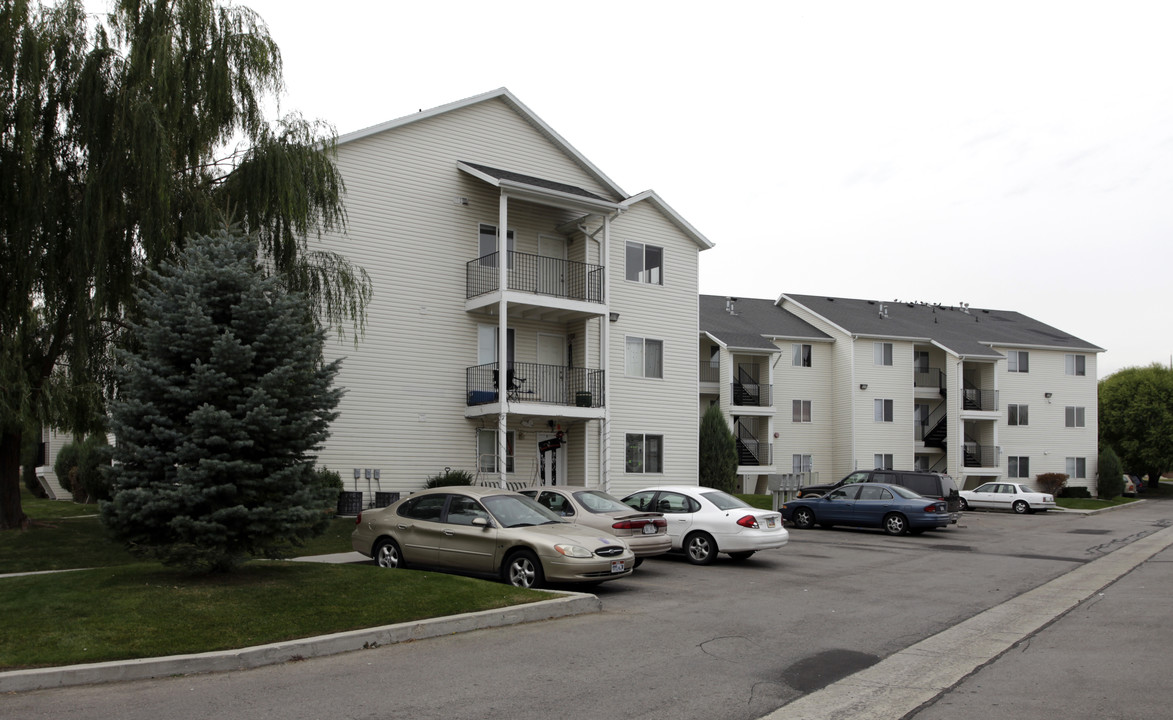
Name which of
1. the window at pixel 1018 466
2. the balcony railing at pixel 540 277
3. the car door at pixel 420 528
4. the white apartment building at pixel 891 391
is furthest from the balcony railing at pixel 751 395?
the car door at pixel 420 528

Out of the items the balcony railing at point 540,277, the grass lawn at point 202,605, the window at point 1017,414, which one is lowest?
the grass lawn at point 202,605

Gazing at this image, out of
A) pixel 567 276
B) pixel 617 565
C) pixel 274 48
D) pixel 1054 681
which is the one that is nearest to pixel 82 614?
pixel 617 565

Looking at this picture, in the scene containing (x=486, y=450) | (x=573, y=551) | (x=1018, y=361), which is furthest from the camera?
(x=1018, y=361)

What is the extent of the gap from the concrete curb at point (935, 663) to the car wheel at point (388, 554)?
25.6 feet

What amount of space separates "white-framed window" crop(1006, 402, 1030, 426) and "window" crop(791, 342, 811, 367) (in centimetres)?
1265

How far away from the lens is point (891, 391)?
1909 inches

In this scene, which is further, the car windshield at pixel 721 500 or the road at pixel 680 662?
the car windshield at pixel 721 500

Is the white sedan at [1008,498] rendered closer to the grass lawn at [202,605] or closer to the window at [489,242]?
the window at [489,242]

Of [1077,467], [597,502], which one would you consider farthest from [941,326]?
[597,502]

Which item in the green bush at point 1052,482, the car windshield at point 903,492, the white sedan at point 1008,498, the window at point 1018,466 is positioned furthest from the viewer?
the window at point 1018,466

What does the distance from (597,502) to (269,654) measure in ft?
26.1

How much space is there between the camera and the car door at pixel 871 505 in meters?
25.8

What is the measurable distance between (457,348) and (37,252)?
489 inches

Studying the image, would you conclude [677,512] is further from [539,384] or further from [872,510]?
[539,384]
